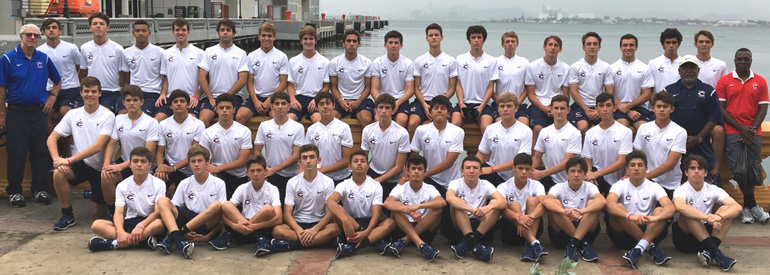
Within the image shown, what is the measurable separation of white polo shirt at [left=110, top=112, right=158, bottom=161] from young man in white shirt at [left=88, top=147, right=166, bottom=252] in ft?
2.82

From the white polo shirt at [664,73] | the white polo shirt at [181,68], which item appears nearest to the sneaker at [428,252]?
the white polo shirt at [664,73]

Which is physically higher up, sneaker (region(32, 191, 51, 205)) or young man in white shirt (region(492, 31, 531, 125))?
young man in white shirt (region(492, 31, 531, 125))

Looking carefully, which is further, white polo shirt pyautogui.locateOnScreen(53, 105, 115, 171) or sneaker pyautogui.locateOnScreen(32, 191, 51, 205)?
sneaker pyautogui.locateOnScreen(32, 191, 51, 205)

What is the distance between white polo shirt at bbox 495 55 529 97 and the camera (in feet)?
32.3

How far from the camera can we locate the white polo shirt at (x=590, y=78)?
9648 millimetres

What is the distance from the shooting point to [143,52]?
10047mm

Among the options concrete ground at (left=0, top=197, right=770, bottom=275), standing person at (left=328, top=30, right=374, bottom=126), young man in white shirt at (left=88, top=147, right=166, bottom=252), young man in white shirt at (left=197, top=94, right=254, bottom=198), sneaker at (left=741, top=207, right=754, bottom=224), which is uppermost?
standing person at (left=328, top=30, right=374, bottom=126)

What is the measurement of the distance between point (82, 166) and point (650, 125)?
248 inches

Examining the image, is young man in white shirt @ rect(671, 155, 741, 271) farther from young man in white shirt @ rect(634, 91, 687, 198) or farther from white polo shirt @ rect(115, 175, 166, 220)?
white polo shirt @ rect(115, 175, 166, 220)

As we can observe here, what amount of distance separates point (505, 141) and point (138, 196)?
3.93 meters

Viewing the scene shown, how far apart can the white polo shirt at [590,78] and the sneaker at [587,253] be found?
8.74 feet

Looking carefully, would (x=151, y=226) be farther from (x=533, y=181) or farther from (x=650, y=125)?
(x=650, y=125)

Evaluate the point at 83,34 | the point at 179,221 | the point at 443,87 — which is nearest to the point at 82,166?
the point at 179,221

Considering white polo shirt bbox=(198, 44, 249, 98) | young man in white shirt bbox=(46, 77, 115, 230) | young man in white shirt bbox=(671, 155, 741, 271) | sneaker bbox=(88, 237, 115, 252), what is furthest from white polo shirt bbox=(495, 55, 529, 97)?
sneaker bbox=(88, 237, 115, 252)
